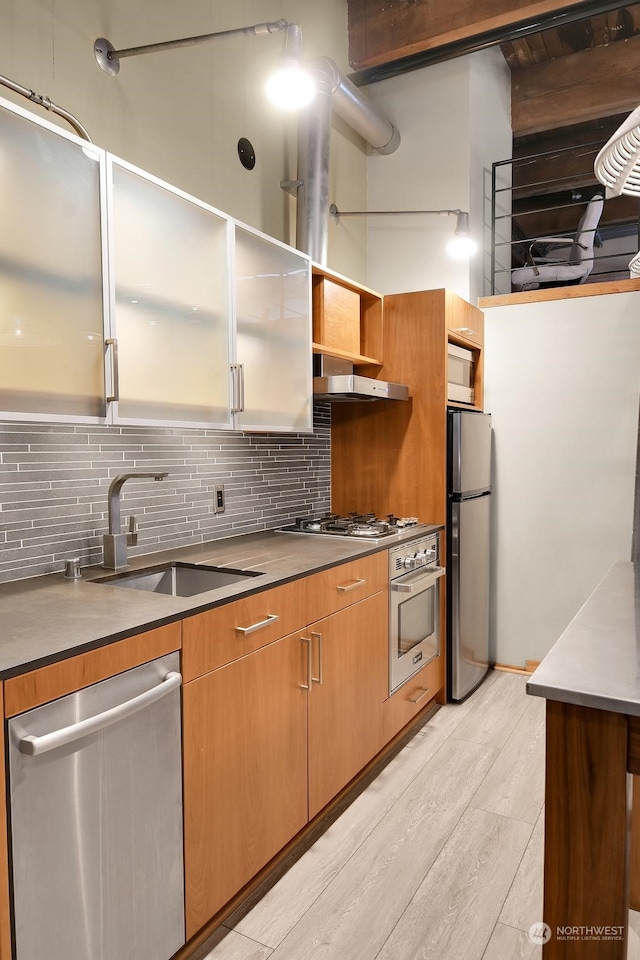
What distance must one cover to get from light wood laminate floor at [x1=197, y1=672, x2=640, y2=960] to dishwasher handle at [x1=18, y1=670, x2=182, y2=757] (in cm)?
80

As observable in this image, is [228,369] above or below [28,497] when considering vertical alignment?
above

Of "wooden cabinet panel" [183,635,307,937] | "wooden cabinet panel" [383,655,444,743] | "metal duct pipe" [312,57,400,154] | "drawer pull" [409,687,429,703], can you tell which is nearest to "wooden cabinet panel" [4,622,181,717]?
"wooden cabinet panel" [183,635,307,937]

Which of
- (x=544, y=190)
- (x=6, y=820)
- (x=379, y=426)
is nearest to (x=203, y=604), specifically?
(x=6, y=820)

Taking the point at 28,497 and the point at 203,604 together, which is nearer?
the point at 203,604

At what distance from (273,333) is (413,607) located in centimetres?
141

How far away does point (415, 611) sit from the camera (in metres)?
2.97

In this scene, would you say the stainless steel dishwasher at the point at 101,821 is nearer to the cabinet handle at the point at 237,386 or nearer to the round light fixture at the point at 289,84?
the cabinet handle at the point at 237,386

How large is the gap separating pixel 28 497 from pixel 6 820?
1.03m

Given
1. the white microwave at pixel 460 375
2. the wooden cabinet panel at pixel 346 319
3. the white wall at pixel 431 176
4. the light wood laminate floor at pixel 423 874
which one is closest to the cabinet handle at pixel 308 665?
the light wood laminate floor at pixel 423 874

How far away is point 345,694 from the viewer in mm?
2348

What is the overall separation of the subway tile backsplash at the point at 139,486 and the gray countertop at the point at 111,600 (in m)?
0.10

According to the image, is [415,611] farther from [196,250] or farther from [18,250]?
[18,250]

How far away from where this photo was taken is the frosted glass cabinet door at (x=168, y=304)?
1827 millimetres

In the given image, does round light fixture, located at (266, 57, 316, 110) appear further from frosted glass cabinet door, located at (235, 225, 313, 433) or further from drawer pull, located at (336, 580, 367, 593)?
drawer pull, located at (336, 580, 367, 593)
